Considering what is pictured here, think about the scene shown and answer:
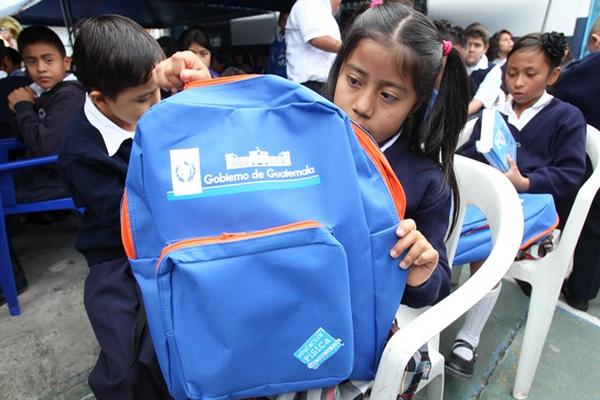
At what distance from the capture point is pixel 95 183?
3.48 feet

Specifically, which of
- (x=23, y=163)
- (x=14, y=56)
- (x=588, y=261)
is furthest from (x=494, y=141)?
(x=14, y=56)

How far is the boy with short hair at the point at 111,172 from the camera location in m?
0.93

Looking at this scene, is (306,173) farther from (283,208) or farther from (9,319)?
(9,319)

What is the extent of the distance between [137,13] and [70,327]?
16.1 ft

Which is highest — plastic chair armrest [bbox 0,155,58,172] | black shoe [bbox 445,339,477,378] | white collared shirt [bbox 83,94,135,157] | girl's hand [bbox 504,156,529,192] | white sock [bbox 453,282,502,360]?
white collared shirt [bbox 83,94,135,157]

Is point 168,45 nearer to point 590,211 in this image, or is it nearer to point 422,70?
point 422,70

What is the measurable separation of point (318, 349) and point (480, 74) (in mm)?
3533

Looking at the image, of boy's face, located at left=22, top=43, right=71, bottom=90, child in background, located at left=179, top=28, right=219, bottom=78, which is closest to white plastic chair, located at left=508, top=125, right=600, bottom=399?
boy's face, located at left=22, top=43, right=71, bottom=90

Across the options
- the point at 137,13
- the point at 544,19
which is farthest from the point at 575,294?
the point at 137,13

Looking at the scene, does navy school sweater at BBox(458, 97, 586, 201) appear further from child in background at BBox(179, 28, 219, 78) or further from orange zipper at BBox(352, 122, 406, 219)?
child in background at BBox(179, 28, 219, 78)

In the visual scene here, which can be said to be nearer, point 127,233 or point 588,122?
point 127,233

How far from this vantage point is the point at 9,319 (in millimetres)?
1857

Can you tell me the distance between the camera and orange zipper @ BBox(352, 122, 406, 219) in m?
0.72

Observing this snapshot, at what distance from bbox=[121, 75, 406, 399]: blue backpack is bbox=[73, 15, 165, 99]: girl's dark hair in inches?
20.9
